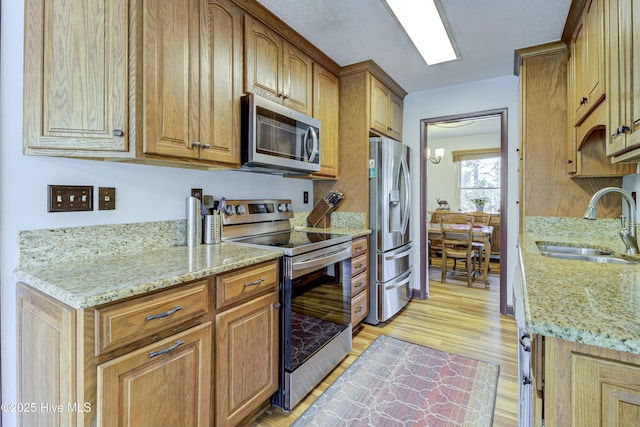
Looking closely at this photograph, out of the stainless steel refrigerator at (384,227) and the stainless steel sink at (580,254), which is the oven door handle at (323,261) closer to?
the stainless steel refrigerator at (384,227)

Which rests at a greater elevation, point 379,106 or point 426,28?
point 426,28

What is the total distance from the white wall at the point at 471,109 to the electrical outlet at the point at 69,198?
9.68ft

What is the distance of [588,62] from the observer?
167cm

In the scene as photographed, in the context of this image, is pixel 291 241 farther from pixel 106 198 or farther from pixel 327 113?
pixel 327 113

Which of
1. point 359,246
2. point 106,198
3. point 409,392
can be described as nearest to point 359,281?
point 359,246

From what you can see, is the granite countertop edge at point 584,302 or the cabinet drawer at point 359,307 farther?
the cabinet drawer at point 359,307

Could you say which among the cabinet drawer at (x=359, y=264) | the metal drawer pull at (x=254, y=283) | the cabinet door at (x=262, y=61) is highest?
the cabinet door at (x=262, y=61)

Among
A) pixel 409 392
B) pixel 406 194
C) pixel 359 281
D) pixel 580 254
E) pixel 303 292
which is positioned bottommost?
pixel 409 392

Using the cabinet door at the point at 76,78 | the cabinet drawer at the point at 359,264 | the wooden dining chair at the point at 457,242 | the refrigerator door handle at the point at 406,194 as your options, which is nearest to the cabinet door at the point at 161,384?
the cabinet door at the point at 76,78

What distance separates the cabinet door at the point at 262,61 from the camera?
74.1 inches

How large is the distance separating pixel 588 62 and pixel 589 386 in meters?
1.80

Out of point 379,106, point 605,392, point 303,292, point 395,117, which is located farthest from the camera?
point 395,117

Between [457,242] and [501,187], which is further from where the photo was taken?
[457,242]

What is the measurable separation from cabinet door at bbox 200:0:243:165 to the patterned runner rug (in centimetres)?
153
